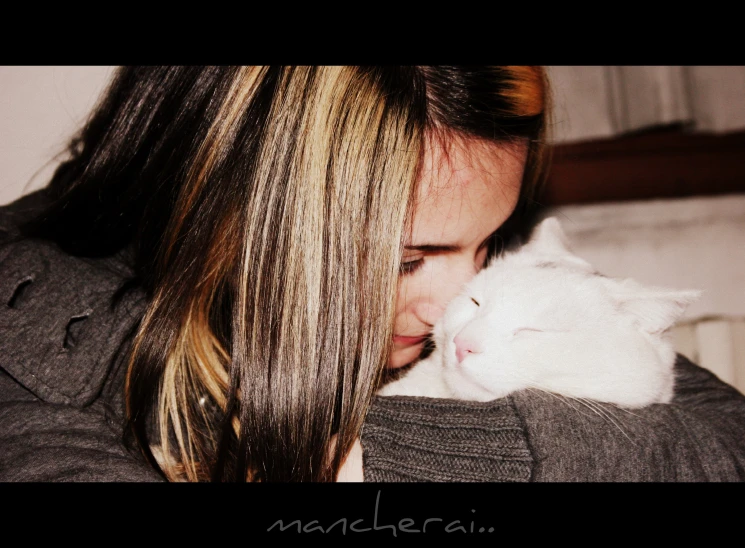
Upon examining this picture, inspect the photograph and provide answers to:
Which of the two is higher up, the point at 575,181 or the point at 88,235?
the point at 575,181

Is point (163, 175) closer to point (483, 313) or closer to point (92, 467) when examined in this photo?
point (92, 467)

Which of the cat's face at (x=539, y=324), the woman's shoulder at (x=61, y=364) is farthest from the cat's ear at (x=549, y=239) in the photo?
the woman's shoulder at (x=61, y=364)

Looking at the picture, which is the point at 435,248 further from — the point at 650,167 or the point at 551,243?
the point at 650,167

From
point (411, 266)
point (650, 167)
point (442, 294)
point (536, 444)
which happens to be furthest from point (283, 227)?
point (650, 167)

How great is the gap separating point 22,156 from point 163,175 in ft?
1.27

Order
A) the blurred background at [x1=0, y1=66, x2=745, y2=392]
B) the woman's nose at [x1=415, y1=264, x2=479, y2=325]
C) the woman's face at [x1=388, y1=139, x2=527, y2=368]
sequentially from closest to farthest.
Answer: the woman's face at [x1=388, y1=139, x2=527, y2=368] → the woman's nose at [x1=415, y1=264, x2=479, y2=325] → the blurred background at [x1=0, y1=66, x2=745, y2=392]

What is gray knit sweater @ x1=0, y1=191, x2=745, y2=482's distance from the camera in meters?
0.66

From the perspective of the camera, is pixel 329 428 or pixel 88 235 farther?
pixel 88 235

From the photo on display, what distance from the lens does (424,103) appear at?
29.7 inches

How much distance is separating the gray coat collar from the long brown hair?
6 centimetres

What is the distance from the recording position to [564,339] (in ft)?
2.57

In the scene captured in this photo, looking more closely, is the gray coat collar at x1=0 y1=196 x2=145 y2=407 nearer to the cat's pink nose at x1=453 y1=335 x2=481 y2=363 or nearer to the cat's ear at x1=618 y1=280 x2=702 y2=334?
the cat's pink nose at x1=453 y1=335 x2=481 y2=363

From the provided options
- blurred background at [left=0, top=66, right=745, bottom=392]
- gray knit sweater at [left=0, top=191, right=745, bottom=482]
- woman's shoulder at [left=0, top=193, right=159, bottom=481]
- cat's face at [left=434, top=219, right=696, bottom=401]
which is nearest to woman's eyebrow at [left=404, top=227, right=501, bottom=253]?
cat's face at [left=434, top=219, right=696, bottom=401]
